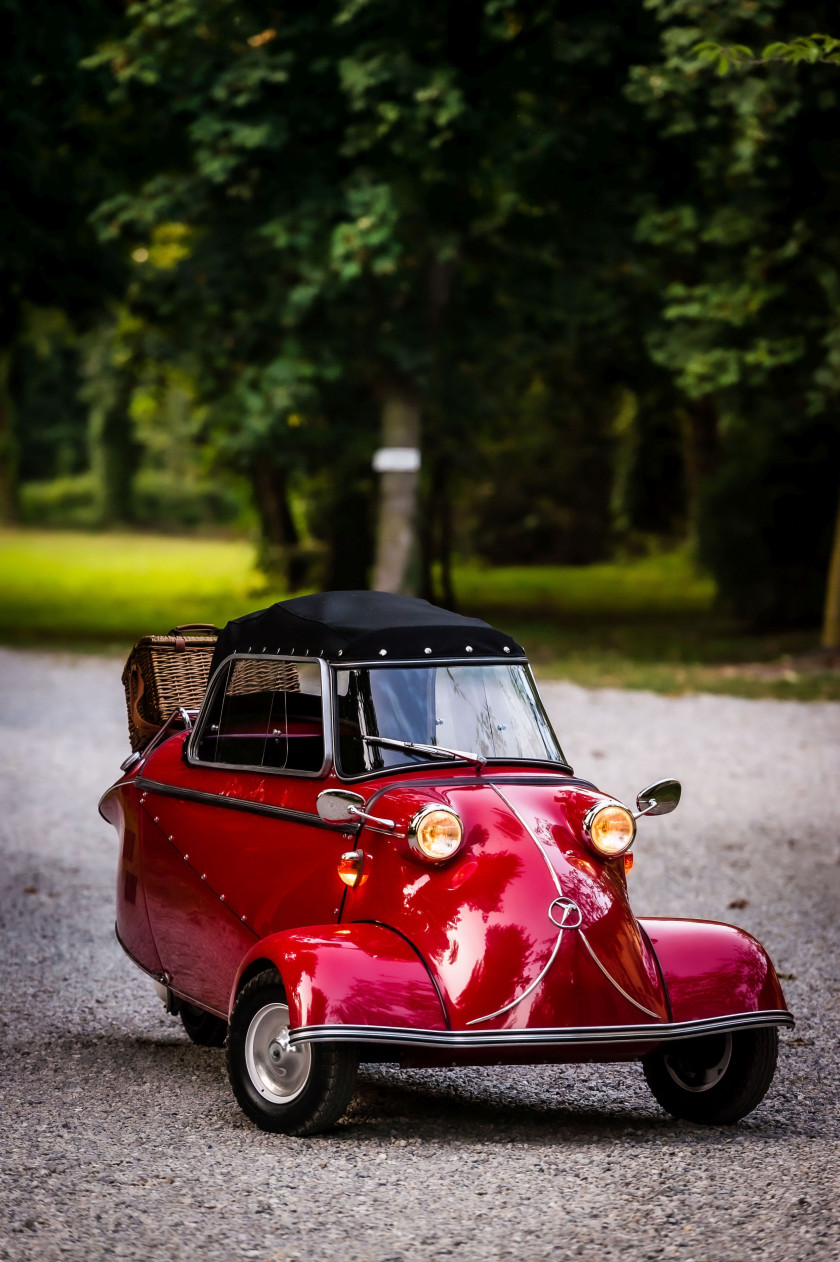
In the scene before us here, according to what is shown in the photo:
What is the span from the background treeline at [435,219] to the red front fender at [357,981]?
1442cm

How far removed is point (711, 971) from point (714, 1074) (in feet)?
1.28

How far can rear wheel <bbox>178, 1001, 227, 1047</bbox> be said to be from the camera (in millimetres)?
6180

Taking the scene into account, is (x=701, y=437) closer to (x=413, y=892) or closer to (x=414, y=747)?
(x=414, y=747)

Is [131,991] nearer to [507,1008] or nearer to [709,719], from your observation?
[507,1008]

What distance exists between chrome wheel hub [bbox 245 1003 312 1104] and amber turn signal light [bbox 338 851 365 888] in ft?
1.44

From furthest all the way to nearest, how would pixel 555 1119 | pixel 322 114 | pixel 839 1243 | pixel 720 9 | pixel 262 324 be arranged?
pixel 262 324, pixel 322 114, pixel 720 9, pixel 555 1119, pixel 839 1243

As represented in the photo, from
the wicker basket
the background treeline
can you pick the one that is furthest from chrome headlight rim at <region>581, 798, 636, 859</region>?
the background treeline

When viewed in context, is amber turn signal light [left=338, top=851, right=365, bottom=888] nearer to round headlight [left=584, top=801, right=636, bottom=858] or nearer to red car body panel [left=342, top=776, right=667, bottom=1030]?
red car body panel [left=342, top=776, right=667, bottom=1030]

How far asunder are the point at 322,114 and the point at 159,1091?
18.2 meters

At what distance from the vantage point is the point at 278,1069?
4.90 m

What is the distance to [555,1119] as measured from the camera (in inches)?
206

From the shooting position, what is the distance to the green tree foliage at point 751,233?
18359 mm

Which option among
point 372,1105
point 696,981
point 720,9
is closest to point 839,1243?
point 696,981

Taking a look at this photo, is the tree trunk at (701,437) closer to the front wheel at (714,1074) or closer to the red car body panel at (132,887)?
the red car body panel at (132,887)
